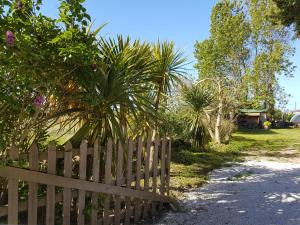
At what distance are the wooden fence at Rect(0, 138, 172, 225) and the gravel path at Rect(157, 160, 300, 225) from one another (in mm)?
638

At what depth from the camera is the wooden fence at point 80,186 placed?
2920 millimetres

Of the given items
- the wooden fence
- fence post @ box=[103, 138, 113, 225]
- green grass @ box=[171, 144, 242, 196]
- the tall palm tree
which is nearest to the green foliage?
fence post @ box=[103, 138, 113, 225]

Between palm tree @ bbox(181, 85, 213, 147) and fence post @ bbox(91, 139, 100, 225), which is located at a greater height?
palm tree @ bbox(181, 85, 213, 147)

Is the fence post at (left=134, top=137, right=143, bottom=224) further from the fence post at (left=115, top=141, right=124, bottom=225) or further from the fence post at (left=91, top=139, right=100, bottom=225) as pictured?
the fence post at (left=91, top=139, right=100, bottom=225)

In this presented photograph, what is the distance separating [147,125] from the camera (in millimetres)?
6180

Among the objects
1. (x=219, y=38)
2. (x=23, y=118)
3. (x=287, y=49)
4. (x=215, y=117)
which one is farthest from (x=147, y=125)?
(x=287, y=49)

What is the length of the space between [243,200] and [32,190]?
4.18m

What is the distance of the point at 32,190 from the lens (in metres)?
2.96

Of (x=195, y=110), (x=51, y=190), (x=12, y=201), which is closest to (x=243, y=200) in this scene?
(x=51, y=190)

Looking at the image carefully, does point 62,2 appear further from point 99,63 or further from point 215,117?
point 215,117

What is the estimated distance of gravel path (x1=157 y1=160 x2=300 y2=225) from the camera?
4.77 m

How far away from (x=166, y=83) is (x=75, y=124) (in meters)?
2.81

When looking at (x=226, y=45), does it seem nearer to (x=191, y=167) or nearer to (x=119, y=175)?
(x=191, y=167)

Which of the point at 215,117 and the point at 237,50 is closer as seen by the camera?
the point at 215,117
